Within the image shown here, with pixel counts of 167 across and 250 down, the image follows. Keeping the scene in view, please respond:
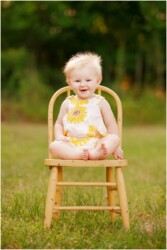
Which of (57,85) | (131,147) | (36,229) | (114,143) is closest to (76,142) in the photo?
(114,143)

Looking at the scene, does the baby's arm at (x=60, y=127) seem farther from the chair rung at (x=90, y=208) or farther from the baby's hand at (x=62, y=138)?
the chair rung at (x=90, y=208)

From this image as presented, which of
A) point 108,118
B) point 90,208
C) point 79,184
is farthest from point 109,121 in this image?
point 90,208

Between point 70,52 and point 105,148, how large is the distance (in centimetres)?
2100

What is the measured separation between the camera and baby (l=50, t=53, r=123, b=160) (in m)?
4.67

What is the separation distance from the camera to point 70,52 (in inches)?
997

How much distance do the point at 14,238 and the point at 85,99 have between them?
4.10 feet

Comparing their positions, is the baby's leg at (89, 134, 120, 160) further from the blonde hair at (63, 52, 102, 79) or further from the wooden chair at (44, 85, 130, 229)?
the blonde hair at (63, 52, 102, 79)

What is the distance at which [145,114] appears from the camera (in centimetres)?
2031

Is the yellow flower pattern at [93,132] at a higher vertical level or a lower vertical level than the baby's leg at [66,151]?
higher

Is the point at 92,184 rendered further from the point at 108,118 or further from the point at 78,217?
the point at 108,118

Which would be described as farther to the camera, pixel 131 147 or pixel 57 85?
pixel 57 85

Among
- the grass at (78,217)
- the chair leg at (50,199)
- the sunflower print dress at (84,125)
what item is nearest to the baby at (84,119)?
the sunflower print dress at (84,125)

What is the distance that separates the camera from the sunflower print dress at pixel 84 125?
4703mm

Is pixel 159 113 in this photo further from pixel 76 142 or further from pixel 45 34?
pixel 76 142
